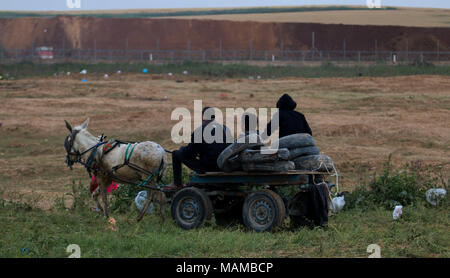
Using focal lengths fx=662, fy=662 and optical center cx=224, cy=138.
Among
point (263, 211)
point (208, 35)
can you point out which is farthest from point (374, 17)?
point (263, 211)

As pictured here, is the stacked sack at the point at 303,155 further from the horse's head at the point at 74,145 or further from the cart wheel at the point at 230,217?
the horse's head at the point at 74,145

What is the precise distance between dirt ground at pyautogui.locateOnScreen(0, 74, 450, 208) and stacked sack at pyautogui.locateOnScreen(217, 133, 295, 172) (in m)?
4.92

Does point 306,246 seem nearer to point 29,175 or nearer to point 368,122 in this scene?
point 29,175

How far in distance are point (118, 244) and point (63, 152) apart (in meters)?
12.2

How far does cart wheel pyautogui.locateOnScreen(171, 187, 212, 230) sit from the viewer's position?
9.15 m

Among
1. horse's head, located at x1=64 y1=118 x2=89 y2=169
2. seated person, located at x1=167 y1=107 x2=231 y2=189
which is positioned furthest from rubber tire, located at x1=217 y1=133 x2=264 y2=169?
horse's head, located at x1=64 y1=118 x2=89 y2=169

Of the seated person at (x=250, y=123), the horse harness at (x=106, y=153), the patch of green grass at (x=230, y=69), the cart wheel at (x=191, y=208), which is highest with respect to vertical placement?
the patch of green grass at (x=230, y=69)

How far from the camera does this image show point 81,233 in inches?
343

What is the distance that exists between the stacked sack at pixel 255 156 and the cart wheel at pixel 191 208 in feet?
2.37

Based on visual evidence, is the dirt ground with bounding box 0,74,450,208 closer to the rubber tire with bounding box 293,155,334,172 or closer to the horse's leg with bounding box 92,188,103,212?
the horse's leg with bounding box 92,188,103,212

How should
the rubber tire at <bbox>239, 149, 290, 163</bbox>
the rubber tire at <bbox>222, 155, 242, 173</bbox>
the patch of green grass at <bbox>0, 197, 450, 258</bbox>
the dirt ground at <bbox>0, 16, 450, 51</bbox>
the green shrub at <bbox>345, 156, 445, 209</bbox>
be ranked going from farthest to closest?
1. the dirt ground at <bbox>0, 16, 450, 51</bbox>
2. the green shrub at <bbox>345, 156, 445, 209</bbox>
3. the rubber tire at <bbox>222, 155, 242, 173</bbox>
4. the rubber tire at <bbox>239, 149, 290, 163</bbox>
5. the patch of green grass at <bbox>0, 197, 450, 258</bbox>

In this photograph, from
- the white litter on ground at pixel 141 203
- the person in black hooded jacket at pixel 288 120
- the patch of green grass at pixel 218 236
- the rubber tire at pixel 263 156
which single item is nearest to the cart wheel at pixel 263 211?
the patch of green grass at pixel 218 236

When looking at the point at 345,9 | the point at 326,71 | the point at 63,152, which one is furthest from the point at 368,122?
the point at 345,9

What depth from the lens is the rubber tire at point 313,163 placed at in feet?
29.1
